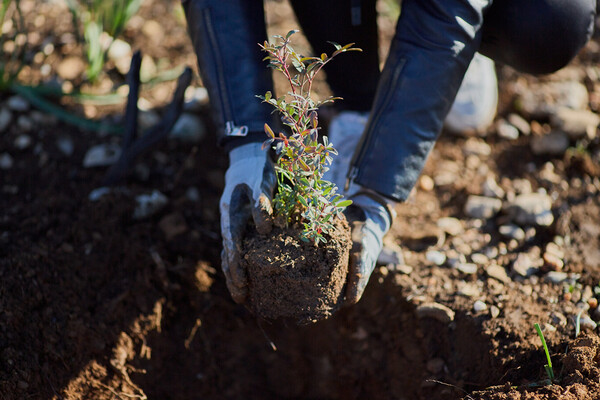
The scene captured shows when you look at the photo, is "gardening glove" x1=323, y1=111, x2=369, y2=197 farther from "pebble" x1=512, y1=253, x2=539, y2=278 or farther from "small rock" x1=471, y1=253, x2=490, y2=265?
"pebble" x1=512, y1=253, x2=539, y2=278

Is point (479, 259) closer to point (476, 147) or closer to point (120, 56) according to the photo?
point (476, 147)

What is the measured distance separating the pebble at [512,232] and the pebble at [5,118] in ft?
5.99

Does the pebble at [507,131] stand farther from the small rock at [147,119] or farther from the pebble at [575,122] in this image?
the small rock at [147,119]

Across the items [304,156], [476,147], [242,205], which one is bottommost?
[476,147]

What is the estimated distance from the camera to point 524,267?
65.2 inches

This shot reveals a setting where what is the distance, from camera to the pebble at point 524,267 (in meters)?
1.64

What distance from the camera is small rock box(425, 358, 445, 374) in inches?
59.2

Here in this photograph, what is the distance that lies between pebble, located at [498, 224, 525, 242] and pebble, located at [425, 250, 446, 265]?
0.25 meters

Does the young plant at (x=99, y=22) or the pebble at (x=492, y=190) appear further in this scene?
the young plant at (x=99, y=22)

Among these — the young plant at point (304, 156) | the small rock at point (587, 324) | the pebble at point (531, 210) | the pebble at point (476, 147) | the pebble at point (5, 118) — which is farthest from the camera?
the pebble at point (476, 147)

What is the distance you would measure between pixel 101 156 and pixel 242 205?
0.82 meters

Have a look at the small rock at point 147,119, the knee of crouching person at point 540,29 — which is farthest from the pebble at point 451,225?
the small rock at point 147,119

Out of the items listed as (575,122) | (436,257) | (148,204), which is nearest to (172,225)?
(148,204)

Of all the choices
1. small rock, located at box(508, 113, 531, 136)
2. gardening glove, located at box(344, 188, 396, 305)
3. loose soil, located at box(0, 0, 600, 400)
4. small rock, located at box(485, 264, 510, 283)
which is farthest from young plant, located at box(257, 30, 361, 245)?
small rock, located at box(508, 113, 531, 136)
